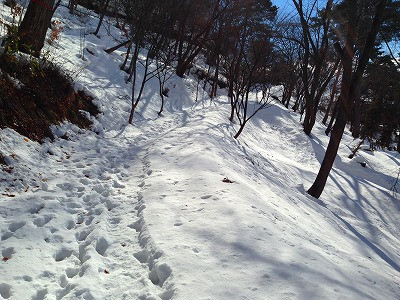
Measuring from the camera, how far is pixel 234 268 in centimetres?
270

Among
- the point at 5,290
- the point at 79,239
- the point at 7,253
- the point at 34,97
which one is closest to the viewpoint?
the point at 5,290

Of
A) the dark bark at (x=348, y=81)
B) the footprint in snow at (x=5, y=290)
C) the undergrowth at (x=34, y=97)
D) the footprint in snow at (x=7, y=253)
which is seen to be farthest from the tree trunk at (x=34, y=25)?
the dark bark at (x=348, y=81)

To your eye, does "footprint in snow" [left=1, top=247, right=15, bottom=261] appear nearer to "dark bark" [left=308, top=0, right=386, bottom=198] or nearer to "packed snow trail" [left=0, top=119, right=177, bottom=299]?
"packed snow trail" [left=0, top=119, right=177, bottom=299]

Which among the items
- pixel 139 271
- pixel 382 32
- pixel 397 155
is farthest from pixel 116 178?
pixel 397 155

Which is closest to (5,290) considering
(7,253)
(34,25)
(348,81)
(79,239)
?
(7,253)

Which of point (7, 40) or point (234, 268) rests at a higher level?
point (7, 40)

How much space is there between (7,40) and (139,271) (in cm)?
456

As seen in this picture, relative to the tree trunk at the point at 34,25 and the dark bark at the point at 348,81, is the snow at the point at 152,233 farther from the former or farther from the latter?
the tree trunk at the point at 34,25

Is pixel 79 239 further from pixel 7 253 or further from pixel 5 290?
pixel 5 290

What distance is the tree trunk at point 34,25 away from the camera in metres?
5.79

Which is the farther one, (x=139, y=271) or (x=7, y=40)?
(x=7, y=40)

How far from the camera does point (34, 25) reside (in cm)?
598

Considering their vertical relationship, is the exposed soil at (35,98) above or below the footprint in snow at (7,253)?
above

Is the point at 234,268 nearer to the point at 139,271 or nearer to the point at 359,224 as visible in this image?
the point at 139,271
